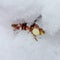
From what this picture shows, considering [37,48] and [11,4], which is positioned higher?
[11,4]

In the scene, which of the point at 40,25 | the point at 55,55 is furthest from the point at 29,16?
the point at 55,55

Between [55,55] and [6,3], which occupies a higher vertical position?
[6,3]

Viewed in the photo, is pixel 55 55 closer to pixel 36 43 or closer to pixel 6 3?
pixel 36 43

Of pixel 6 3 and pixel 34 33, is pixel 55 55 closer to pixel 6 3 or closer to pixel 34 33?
pixel 34 33

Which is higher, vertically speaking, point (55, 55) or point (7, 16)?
point (7, 16)

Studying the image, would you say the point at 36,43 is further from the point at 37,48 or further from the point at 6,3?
the point at 6,3

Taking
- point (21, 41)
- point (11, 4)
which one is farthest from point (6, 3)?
point (21, 41)
